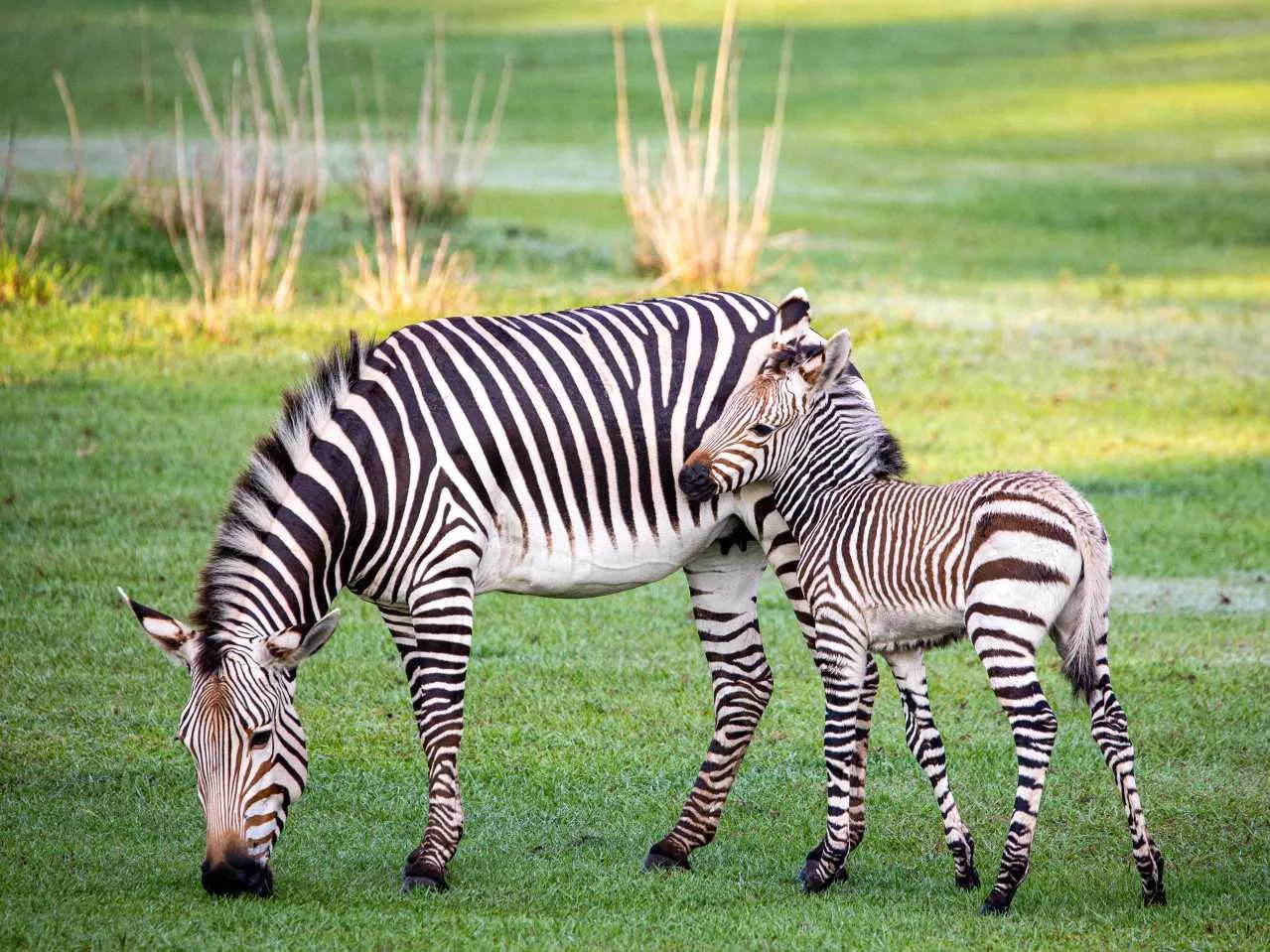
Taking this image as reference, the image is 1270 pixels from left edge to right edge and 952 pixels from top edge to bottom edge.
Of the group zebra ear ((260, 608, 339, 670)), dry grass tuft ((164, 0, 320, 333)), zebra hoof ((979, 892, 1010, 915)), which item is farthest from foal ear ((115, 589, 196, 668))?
dry grass tuft ((164, 0, 320, 333))

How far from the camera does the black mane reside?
6496 mm

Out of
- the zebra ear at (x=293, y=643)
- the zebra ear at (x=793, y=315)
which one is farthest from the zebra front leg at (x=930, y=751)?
the zebra ear at (x=293, y=643)

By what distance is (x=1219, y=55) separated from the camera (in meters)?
Answer: 42.5

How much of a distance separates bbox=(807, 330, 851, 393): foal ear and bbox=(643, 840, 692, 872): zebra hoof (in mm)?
2103

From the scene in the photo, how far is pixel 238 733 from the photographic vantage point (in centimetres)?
627

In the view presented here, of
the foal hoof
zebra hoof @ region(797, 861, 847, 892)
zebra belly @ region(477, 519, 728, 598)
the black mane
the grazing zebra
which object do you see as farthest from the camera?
zebra belly @ region(477, 519, 728, 598)

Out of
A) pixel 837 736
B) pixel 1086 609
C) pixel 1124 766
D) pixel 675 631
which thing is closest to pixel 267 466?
pixel 837 736

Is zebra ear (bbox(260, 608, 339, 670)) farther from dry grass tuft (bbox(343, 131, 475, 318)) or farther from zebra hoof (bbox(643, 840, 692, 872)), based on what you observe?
dry grass tuft (bbox(343, 131, 475, 318))

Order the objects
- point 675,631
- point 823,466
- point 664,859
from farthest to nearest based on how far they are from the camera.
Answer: point 675,631 → point 823,466 → point 664,859

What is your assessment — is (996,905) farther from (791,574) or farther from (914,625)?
(791,574)

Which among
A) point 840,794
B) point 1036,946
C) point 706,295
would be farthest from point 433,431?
point 1036,946

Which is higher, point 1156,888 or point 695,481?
point 695,481

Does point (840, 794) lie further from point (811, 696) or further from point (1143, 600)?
point (1143, 600)

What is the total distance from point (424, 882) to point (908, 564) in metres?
2.34
